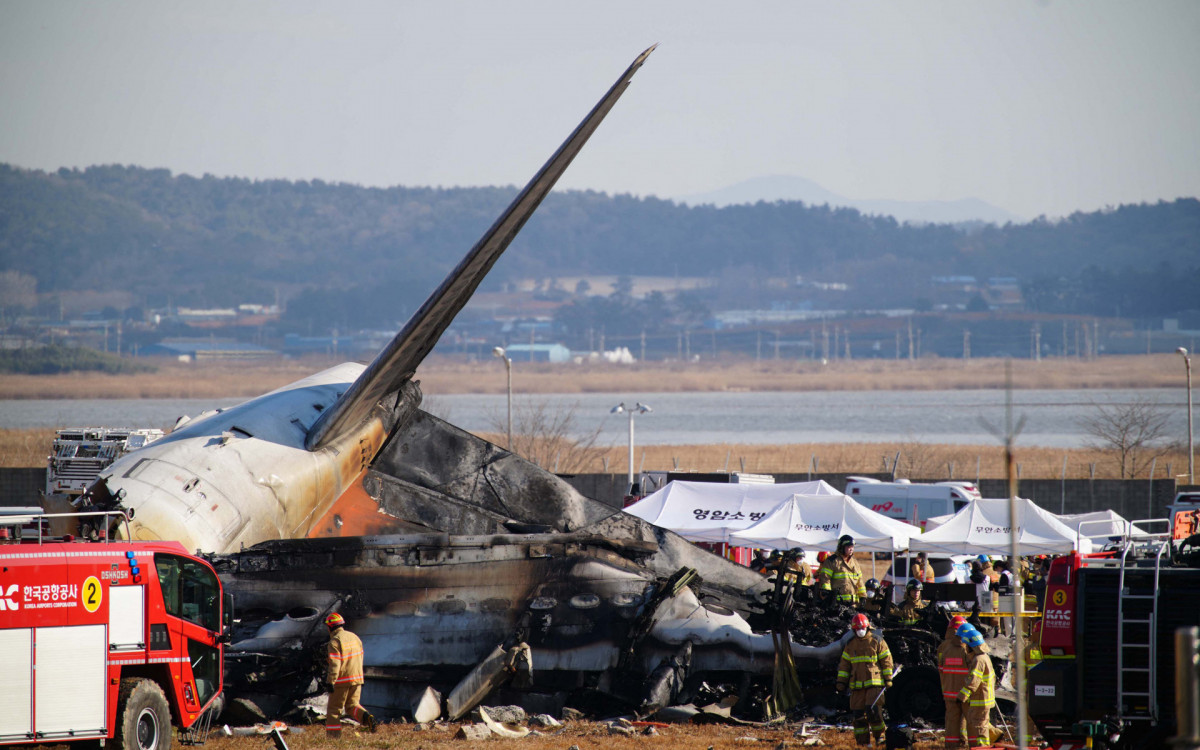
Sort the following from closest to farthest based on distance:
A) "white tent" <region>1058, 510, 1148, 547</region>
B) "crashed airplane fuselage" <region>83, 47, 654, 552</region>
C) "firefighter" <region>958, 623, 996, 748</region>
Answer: "firefighter" <region>958, 623, 996, 748</region> < "crashed airplane fuselage" <region>83, 47, 654, 552</region> < "white tent" <region>1058, 510, 1148, 547</region>

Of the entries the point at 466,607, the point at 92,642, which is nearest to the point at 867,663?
the point at 466,607

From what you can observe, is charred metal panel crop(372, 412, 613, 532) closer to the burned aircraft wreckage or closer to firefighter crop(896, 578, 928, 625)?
the burned aircraft wreckage

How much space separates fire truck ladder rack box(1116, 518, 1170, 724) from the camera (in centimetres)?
1438

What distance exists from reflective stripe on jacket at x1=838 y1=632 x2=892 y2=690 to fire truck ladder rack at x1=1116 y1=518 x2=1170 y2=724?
3.82 meters

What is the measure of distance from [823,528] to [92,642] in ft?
71.8

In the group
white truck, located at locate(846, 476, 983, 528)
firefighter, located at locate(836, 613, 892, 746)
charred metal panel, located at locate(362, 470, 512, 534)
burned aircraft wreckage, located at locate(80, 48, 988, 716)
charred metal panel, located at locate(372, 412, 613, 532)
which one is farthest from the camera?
white truck, located at locate(846, 476, 983, 528)

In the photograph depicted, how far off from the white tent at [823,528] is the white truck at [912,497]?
713cm

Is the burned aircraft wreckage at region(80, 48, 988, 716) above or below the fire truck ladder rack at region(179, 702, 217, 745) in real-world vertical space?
above

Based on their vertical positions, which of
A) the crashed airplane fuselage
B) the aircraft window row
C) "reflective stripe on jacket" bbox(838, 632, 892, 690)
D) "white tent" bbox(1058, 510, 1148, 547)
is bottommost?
"white tent" bbox(1058, 510, 1148, 547)

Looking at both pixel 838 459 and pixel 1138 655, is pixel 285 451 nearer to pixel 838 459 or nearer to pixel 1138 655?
pixel 1138 655

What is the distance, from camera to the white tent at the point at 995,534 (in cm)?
3023

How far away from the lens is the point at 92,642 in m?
13.7

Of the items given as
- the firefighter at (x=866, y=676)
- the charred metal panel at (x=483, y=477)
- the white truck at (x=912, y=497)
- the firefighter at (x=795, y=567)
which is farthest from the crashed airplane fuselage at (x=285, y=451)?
the white truck at (x=912, y=497)

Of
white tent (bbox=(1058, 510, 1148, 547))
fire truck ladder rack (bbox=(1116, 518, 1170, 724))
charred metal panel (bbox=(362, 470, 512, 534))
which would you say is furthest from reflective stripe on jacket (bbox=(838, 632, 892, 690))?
white tent (bbox=(1058, 510, 1148, 547))
